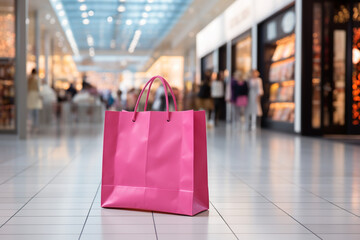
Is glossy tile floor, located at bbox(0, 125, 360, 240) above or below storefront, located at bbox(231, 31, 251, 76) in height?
below

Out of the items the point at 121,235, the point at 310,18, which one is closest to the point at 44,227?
the point at 121,235

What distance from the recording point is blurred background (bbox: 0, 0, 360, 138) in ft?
35.1

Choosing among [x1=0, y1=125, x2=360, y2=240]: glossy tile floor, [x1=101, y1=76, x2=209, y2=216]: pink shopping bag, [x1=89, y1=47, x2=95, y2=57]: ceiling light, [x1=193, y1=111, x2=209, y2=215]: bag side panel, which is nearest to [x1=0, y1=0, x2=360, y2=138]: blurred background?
[x1=89, y1=47, x2=95, y2=57]: ceiling light

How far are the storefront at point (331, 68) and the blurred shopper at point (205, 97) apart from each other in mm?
4393

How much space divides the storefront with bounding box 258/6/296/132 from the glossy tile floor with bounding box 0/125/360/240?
512cm

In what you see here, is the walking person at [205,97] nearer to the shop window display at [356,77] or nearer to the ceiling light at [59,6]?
the shop window display at [356,77]

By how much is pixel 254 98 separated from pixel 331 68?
2.58 metres

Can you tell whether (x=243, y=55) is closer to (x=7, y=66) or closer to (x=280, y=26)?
(x=280, y=26)

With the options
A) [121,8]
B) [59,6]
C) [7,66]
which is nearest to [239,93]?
[7,66]

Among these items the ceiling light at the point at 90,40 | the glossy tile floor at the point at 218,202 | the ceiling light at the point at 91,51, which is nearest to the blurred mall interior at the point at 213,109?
the glossy tile floor at the point at 218,202

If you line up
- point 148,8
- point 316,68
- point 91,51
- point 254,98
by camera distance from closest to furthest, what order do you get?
point 316,68 → point 254,98 → point 148,8 → point 91,51

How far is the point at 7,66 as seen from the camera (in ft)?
33.6

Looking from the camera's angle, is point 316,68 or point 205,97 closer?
point 316,68

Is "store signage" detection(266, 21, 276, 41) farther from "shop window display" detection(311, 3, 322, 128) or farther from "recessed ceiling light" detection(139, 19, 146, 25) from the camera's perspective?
"recessed ceiling light" detection(139, 19, 146, 25)
